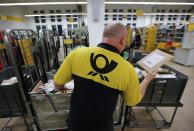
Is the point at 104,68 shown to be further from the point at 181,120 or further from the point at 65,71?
the point at 181,120

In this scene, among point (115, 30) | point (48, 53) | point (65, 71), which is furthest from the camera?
point (48, 53)

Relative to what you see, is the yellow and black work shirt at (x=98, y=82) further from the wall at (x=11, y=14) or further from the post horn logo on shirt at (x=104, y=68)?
the wall at (x=11, y=14)

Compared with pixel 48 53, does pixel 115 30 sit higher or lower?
higher

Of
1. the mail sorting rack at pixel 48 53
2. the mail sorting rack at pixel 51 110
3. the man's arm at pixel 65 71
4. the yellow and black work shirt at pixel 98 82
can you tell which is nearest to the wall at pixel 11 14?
the mail sorting rack at pixel 48 53

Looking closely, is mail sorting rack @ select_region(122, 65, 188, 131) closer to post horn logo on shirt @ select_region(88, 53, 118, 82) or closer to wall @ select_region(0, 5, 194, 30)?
post horn logo on shirt @ select_region(88, 53, 118, 82)

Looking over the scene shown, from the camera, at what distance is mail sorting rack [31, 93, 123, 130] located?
1.73 metres

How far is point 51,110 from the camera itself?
1.84 meters

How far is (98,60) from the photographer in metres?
0.96

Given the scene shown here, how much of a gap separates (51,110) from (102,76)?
4.07ft

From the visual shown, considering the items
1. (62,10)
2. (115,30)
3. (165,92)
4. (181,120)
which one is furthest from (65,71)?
(62,10)

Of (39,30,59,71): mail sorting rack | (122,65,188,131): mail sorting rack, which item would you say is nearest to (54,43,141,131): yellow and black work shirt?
(122,65,188,131): mail sorting rack

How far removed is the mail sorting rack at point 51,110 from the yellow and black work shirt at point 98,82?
27.4 inches

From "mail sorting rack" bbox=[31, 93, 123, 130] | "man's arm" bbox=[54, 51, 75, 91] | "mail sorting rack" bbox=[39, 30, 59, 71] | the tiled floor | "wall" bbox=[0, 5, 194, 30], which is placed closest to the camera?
"man's arm" bbox=[54, 51, 75, 91]

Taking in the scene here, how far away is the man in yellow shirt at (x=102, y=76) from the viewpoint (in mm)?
948
